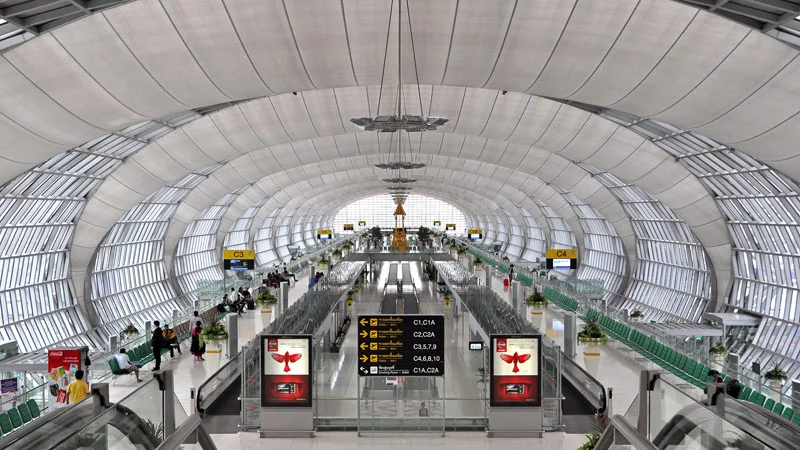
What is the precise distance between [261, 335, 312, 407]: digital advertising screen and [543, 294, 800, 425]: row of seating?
8.60 metres

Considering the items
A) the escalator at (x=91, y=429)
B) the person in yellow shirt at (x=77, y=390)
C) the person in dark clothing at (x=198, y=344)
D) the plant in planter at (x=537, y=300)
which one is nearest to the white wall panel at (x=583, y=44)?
the plant in planter at (x=537, y=300)

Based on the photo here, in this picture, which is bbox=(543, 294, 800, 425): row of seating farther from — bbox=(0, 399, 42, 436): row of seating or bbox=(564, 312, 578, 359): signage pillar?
bbox=(0, 399, 42, 436): row of seating

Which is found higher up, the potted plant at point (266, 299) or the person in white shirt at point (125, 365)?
the potted plant at point (266, 299)

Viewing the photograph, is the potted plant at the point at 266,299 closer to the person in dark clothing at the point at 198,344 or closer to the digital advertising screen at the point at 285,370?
the person in dark clothing at the point at 198,344

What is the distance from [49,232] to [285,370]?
31435mm

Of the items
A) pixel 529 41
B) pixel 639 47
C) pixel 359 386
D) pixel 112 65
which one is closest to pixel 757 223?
pixel 639 47

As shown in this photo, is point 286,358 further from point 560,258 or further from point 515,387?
point 560,258

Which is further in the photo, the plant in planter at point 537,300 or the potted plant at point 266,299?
the potted plant at point 266,299

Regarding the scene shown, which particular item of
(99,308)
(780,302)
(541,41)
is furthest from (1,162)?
(780,302)

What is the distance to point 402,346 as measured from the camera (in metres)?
13.3

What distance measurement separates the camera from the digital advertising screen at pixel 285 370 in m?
13.0

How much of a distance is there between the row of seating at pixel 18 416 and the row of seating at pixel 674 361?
1351 cm

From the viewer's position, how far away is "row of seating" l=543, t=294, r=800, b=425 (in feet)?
44.2

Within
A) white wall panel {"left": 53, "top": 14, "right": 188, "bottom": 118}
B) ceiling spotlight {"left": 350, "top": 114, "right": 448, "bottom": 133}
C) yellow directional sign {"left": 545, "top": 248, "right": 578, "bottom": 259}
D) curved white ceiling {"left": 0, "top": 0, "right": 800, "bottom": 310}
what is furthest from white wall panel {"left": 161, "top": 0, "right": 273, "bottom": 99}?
yellow directional sign {"left": 545, "top": 248, "right": 578, "bottom": 259}
